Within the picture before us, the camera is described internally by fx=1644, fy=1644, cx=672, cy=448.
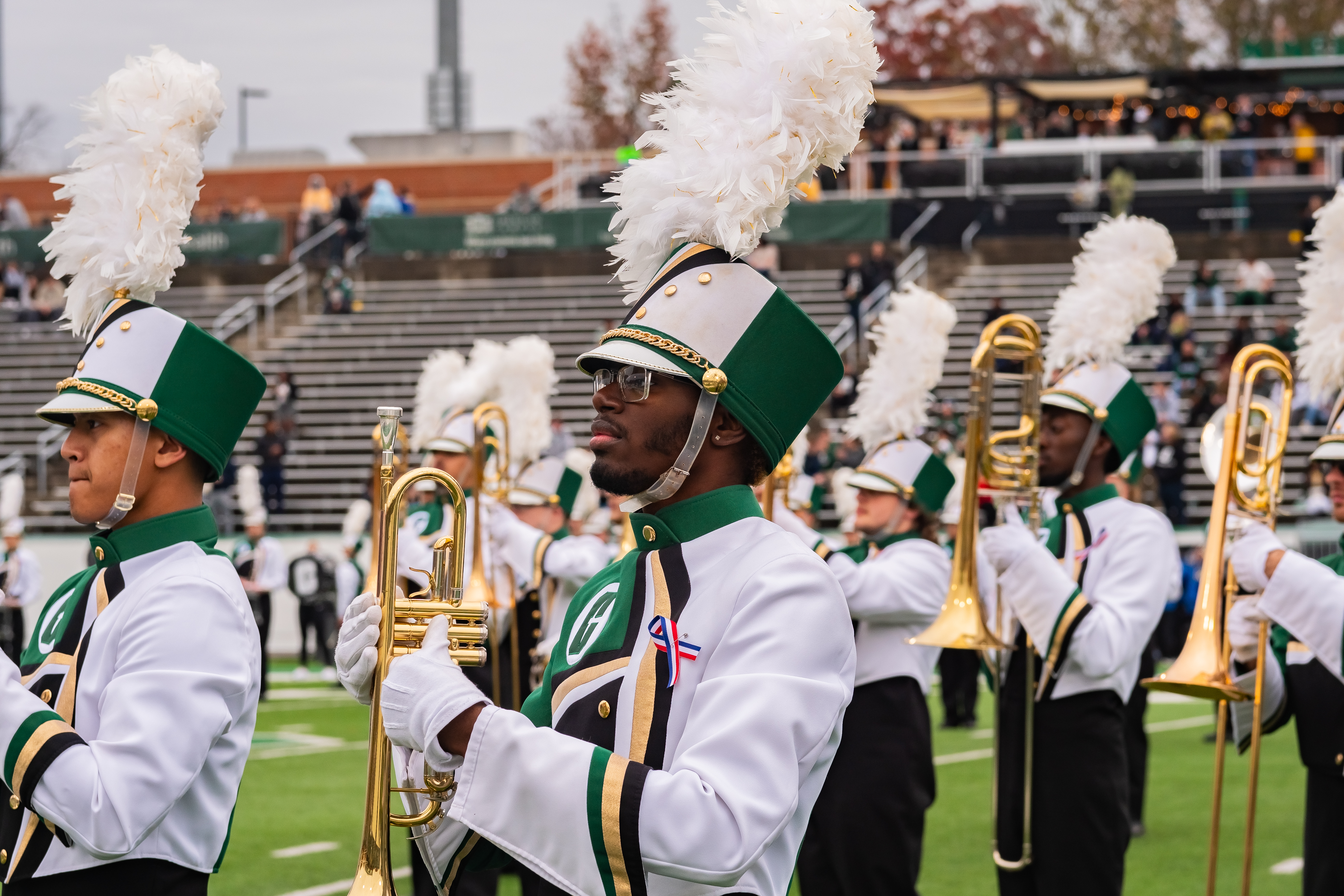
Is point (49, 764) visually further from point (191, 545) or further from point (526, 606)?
point (526, 606)

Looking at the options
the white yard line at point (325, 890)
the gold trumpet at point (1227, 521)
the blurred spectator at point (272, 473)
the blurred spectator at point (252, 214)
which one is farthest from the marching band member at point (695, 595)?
the blurred spectator at point (252, 214)

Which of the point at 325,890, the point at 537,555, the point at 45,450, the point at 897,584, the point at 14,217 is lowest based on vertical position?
the point at 325,890

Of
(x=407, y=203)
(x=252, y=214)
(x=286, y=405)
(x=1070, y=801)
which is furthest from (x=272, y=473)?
(x=1070, y=801)

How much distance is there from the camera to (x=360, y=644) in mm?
2834

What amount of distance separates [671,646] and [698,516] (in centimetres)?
27

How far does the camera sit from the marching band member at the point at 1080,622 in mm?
5195

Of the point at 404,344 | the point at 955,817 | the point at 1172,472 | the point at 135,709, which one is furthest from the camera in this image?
the point at 404,344

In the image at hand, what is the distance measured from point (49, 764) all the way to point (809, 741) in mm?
1553

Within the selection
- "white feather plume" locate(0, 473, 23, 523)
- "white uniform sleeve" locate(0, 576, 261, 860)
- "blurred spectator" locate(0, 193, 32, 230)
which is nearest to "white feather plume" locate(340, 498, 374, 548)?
"white feather plume" locate(0, 473, 23, 523)

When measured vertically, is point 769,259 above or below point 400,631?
above

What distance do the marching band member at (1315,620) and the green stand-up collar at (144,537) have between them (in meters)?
3.05

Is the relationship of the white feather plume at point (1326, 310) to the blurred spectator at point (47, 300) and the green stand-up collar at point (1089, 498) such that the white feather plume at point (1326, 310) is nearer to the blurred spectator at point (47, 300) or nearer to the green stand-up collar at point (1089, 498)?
the green stand-up collar at point (1089, 498)

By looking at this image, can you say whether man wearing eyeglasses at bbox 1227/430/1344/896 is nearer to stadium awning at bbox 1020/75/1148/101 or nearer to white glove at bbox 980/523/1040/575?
white glove at bbox 980/523/1040/575

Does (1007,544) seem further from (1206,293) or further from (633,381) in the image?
(1206,293)
